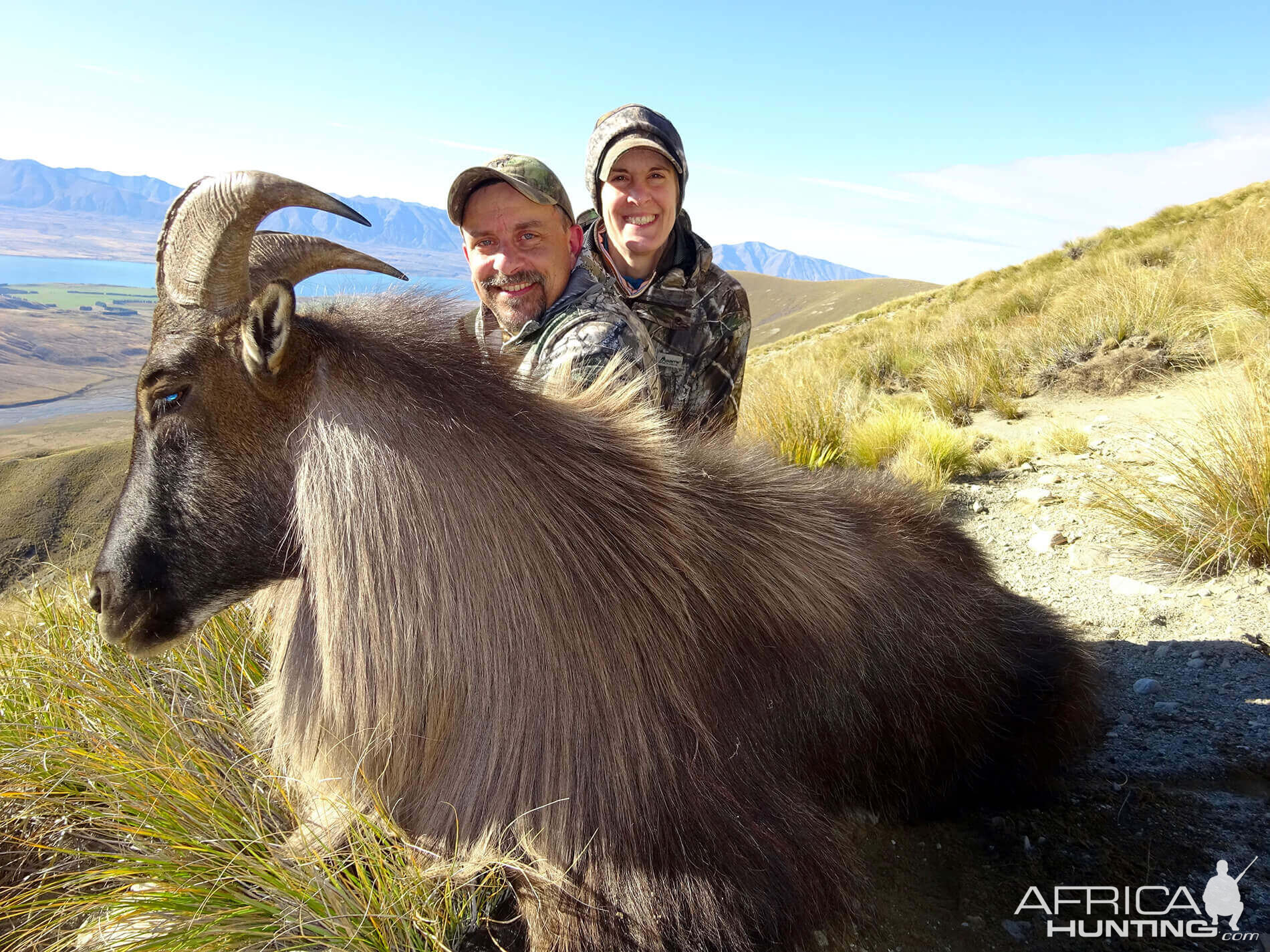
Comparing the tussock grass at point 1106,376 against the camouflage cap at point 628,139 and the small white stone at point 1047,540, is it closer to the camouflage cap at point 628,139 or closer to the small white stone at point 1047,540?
the small white stone at point 1047,540

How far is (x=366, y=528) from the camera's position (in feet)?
5.82

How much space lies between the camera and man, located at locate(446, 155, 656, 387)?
290 centimetres

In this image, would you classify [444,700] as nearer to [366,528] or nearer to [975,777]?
[366,528]

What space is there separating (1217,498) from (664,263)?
3258mm

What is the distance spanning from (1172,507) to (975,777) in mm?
2494

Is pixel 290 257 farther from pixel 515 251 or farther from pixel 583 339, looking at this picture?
pixel 515 251

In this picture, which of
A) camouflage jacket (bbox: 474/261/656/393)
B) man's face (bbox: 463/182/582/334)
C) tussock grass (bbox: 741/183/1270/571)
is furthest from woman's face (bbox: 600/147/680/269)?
tussock grass (bbox: 741/183/1270/571)

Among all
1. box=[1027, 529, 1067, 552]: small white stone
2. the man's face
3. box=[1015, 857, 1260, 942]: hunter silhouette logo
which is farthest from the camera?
box=[1027, 529, 1067, 552]: small white stone

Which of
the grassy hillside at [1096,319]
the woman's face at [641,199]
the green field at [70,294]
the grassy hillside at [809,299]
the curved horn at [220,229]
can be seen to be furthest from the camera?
the green field at [70,294]

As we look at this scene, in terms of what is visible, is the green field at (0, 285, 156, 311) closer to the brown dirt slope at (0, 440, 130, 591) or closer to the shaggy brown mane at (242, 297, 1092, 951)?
the brown dirt slope at (0, 440, 130, 591)

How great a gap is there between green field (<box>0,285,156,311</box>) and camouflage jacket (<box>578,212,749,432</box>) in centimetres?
11408

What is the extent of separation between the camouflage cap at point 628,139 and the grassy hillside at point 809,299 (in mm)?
61466

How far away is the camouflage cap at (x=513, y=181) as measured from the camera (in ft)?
9.71

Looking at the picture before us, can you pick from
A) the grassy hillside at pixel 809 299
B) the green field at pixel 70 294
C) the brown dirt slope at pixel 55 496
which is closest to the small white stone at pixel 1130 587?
the brown dirt slope at pixel 55 496
